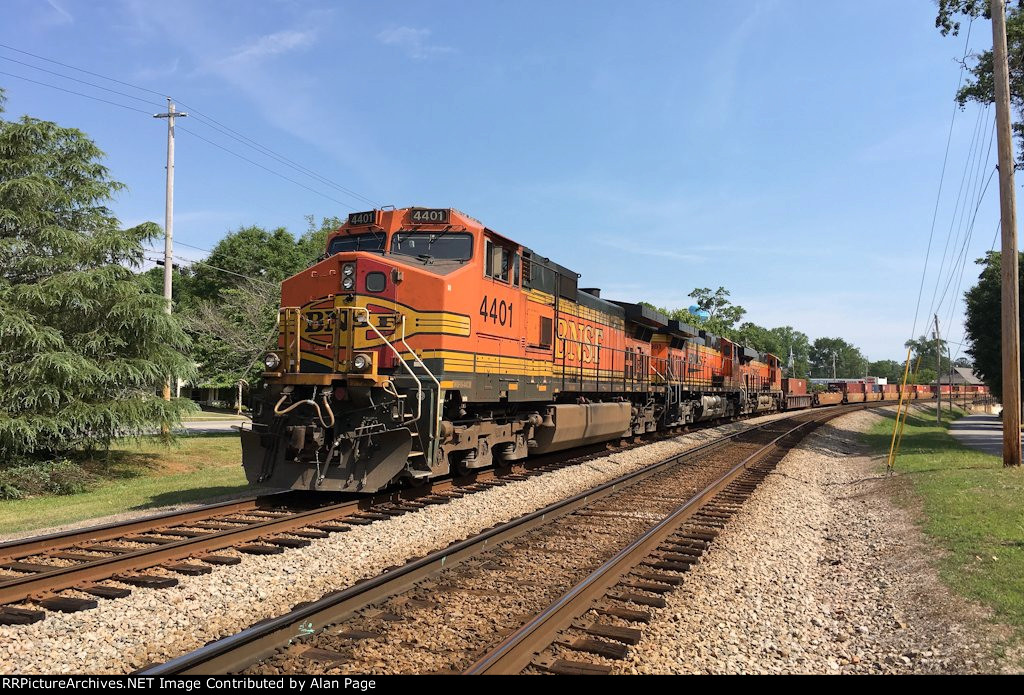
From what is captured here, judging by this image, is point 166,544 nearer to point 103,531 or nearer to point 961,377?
point 103,531

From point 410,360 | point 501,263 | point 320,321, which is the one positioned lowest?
point 410,360

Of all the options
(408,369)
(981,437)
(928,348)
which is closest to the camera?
(408,369)

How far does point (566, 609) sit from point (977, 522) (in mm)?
6307

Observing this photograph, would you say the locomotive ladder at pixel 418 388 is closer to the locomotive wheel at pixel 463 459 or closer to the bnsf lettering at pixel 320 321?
the bnsf lettering at pixel 320 321

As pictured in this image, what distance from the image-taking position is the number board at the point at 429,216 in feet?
33.7

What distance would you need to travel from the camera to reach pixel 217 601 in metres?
5.46

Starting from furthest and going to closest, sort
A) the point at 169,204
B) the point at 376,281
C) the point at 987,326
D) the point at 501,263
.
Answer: the point at 987,326, the point at 169,204, the point at 501,263, the point at 376,281

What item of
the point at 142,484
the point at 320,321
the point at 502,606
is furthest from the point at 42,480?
the point at 502,606

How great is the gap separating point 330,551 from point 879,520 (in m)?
7.77

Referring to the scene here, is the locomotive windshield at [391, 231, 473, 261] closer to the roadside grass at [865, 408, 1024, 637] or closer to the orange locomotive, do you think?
the orange locomotive

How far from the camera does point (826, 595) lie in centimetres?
607

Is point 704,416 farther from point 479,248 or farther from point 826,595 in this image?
point 826,595

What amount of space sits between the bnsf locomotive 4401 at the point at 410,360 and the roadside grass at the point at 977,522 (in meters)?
6.22
